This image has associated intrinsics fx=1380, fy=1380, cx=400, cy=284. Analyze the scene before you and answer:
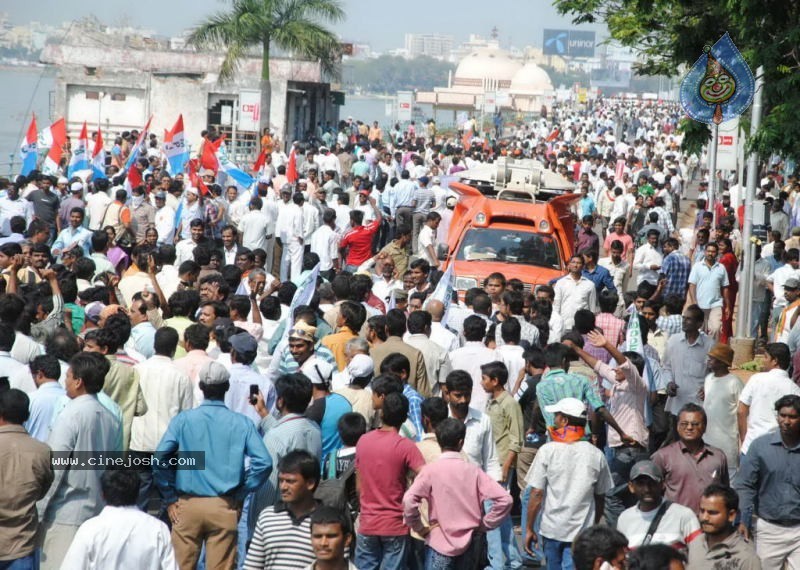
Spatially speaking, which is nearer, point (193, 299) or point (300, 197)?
point (193, 299)

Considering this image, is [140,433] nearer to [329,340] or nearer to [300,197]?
[329,340]

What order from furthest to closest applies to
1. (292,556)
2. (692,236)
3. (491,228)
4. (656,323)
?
(692,236) < (491,228) < (656,323) < (292,556)

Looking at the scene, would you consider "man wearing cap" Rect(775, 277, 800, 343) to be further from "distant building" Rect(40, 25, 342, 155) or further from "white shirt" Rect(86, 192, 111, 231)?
"distant building" Rect(40, 25, 342, 155)

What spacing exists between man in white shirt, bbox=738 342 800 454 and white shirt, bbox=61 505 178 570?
15.9 feet

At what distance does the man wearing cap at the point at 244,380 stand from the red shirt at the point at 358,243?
9.18 metres

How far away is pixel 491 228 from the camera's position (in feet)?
56.5

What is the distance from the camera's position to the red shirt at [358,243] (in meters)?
18.3

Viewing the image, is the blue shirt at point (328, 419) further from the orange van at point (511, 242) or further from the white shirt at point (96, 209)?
the white shirt at point (96, 209)

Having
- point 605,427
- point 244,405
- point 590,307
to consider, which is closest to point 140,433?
point 244,405

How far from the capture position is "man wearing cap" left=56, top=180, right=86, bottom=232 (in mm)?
18016

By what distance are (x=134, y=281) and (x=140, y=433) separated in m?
4.04

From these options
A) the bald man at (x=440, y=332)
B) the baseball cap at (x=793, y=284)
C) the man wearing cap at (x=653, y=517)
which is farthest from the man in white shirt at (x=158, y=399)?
the baseball cap at (x=793, y=284)

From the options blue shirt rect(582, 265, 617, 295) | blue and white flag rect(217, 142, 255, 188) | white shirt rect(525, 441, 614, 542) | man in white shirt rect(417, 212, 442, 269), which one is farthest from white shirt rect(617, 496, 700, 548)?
blue and white flag rect(217, 142, 255, 188)

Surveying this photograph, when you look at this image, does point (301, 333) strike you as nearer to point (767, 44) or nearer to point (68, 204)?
point (767, 44)
